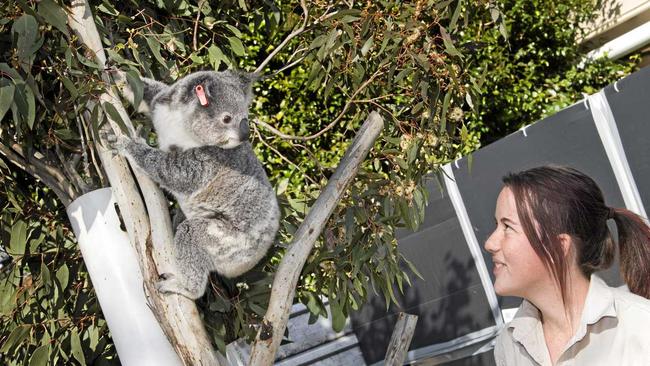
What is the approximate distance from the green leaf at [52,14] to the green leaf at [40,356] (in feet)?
3.08

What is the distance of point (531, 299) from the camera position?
1662 mm

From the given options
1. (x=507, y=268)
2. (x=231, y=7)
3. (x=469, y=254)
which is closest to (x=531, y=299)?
(x=507, y=268)

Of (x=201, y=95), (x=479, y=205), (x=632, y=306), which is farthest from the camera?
(x=479, y=205)

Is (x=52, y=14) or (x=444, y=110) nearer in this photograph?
(x=52, y=14)

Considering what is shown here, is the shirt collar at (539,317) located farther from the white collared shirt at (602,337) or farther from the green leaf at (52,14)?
the green leaf at (52,14)

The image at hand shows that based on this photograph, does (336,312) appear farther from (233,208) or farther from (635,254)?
(635,254)

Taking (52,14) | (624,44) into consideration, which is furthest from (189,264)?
(624,44)

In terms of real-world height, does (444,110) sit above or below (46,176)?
below

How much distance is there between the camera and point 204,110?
2059 millimetres

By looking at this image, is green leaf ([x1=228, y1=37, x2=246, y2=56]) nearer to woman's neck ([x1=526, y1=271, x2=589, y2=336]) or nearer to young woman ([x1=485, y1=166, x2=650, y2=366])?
young woman ([x1=485, y1=166, x2=650, y2=366])

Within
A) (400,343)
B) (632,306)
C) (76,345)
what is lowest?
(400,343)

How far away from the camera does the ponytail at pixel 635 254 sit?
5.32 ft

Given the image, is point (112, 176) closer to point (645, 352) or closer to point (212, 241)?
point (212, 241)

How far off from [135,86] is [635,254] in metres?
1.15
